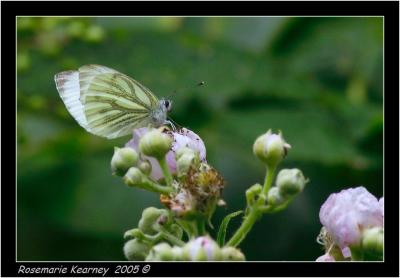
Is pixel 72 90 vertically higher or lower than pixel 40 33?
lower

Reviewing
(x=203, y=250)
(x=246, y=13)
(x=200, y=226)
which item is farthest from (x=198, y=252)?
(x=246, y=13)

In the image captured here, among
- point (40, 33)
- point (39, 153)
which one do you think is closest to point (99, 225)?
point (39, 153)

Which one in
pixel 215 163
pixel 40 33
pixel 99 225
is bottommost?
pixel 99 225

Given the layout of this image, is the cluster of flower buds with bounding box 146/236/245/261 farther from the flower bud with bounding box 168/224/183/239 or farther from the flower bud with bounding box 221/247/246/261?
the flower bud with bounding box 168/224/183/239

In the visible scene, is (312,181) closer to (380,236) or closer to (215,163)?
(215,163)

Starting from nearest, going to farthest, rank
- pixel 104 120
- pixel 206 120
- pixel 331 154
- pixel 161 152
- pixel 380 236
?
pixel 380 236 → pixel 161 152 → pixel 104 120 → pixel 331 154 → pixel 206 120

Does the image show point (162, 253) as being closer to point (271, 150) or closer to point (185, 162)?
point (185, 162)

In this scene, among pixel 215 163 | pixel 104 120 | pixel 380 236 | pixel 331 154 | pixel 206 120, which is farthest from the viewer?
pixel 215 163
